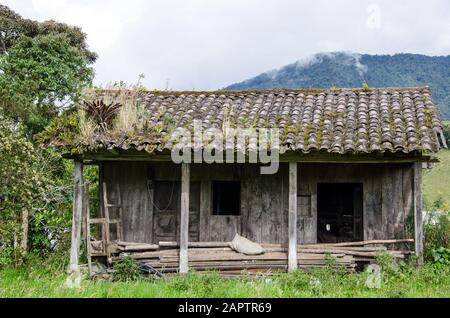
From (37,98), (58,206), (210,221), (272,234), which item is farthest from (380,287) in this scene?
(37,98)

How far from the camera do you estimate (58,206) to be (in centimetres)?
1689

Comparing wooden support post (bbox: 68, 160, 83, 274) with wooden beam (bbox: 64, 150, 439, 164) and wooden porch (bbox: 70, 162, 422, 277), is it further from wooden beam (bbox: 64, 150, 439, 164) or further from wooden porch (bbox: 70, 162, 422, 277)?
wooden beam (bbox: 64, 150, 439, 164)

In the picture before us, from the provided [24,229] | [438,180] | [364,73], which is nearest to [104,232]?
[24,229]

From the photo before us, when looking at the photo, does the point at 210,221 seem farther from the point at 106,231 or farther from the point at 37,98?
the point at 37,98

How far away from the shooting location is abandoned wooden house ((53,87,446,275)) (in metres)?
10.5

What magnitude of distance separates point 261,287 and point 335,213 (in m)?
7.11

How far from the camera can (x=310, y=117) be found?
11.5 m

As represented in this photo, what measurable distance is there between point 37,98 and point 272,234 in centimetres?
1318

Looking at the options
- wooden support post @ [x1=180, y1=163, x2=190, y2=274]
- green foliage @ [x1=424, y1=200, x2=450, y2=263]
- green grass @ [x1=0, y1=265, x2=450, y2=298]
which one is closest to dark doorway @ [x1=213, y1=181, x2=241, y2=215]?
wooden support post @ [x1=180, y1=163, x2=190, y2=274]

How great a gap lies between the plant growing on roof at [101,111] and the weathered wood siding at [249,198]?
1486 millimetres

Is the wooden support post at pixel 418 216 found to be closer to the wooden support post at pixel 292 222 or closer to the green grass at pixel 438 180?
the wooden support post at pixel 292 222

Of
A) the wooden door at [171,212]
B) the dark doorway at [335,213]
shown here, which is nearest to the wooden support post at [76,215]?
the wooden door at [171,212]

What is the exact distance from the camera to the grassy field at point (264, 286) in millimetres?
7242

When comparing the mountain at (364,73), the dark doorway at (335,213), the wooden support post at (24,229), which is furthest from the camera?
the mountain at (364,73)
